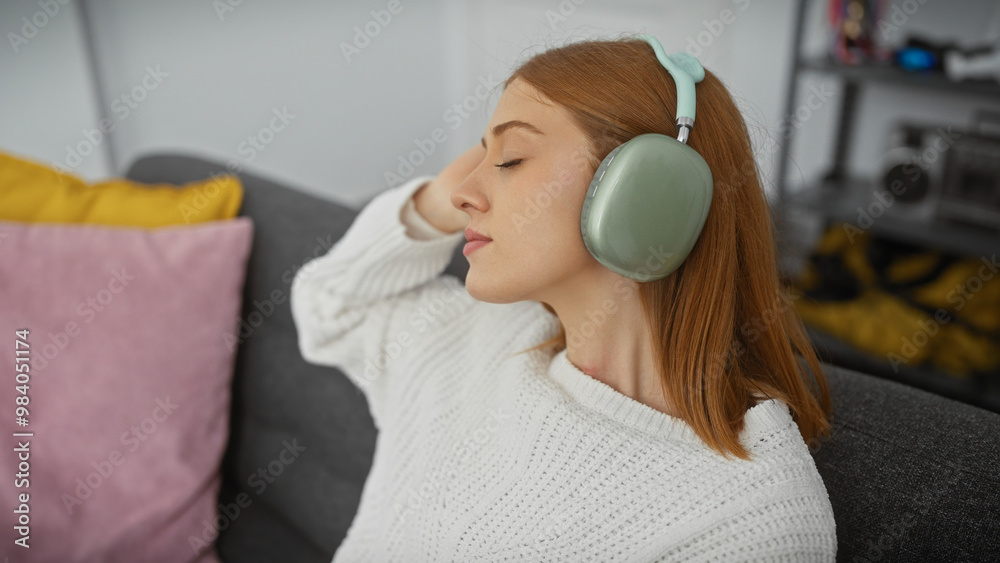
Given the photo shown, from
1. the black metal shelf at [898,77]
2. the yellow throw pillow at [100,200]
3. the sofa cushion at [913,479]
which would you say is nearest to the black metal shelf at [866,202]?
the black metal shelf at [898,77]

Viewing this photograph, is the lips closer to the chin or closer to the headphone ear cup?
Result: the chin

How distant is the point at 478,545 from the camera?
3.00 ft

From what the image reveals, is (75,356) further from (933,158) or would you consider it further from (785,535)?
(933,158)

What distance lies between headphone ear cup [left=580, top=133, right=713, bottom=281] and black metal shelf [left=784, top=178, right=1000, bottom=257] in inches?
65.8

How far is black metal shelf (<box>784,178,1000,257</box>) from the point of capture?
6.85 feet

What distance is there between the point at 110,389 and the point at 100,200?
0.39 m

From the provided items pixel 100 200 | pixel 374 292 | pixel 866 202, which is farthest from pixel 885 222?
pixel 100 200

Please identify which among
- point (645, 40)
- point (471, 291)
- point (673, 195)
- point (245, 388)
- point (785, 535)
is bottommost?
point (245, 388)

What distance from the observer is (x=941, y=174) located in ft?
7.15

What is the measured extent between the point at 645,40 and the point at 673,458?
0.49m

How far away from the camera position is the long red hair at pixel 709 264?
833mm

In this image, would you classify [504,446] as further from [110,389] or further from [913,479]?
[110,389]

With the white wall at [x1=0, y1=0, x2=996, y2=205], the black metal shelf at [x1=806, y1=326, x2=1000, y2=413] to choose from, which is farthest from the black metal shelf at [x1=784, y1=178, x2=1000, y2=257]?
the black metal shelf at [x1=806, y1=326, x2=1000, y2=413]

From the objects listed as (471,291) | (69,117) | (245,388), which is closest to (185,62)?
(69,117)
